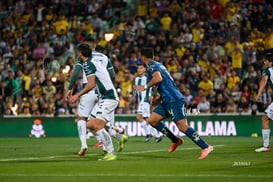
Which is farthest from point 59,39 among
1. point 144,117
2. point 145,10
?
point 144,117

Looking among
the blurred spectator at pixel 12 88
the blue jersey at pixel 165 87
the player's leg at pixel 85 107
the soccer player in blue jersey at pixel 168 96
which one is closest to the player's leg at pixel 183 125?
the soccer player in blue jersey at pixel 168 96

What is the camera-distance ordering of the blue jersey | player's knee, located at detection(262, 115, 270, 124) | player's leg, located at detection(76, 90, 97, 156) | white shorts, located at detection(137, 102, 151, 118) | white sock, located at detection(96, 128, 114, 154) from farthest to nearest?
white shorts, located at detection(137, 102, 151, 118), player's knee, located at detection(262, 115, 270, 124), player's leg, located at detection(76, 90, 97, 156), the blue jersey, white sock, located at detection(96, 128, 114, 154)

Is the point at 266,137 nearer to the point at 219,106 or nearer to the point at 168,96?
the point at 168,96

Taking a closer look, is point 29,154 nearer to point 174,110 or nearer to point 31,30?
point 174,110

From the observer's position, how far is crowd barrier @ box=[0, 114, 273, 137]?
104 feet

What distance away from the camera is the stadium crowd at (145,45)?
33.2 metres

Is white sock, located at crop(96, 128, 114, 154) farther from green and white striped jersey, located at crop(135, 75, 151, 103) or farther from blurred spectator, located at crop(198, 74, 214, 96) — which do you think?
blurred spectator, located at crop(198, 74, 214, 96)

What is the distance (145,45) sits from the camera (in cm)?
3606

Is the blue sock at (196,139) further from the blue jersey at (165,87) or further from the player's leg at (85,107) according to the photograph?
the player's leg at (85,107)

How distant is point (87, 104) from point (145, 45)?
1600 centimetres

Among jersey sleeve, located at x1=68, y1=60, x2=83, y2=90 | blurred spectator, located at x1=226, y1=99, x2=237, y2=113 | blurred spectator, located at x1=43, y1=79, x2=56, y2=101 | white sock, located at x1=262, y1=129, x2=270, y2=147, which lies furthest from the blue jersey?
blurred spectator, located at x1=43, y1=79, x2=56, y2=101

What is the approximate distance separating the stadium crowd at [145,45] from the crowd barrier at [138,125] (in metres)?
0.58

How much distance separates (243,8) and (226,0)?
119 cm

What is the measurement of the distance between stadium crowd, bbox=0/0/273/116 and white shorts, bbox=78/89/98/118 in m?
10.7
